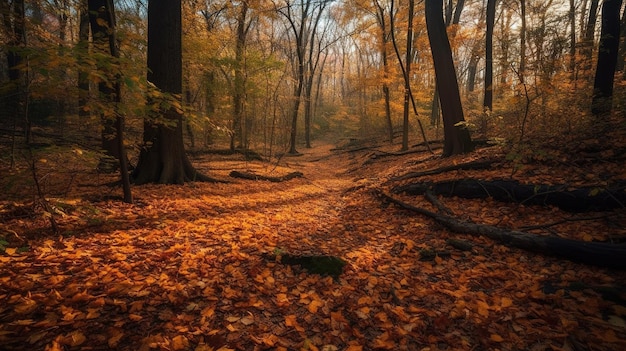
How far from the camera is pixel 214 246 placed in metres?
3.99

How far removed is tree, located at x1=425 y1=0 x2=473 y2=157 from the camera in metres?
8.85

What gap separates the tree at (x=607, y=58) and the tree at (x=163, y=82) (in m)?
10.8

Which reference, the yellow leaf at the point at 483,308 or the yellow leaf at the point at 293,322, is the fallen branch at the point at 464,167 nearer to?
the yellow leaf at the point at 483,308

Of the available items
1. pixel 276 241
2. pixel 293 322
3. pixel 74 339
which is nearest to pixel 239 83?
pixel 276 241

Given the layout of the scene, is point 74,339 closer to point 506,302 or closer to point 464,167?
point 506,302

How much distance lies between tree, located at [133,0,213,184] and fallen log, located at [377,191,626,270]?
6.59 m

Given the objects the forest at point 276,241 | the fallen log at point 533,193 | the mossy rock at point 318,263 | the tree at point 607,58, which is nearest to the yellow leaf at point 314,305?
the forest at point 276,241

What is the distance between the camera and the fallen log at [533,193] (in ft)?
14.1

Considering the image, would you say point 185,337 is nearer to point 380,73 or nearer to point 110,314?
point 110,314

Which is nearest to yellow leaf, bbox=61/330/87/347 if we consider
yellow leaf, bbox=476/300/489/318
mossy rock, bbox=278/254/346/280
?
mossy rock, bbox=278/254/346/280

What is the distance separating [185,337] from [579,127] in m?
9.33

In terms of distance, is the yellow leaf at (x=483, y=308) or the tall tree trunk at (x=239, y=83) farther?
the tall tree trunk at (x=239, y=83)

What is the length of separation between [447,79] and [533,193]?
5276 mm

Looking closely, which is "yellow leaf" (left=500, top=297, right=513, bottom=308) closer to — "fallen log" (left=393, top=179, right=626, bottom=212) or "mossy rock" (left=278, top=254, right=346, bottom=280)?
"mossy rock" (left=278, top=254, right=346, bottom=280)
